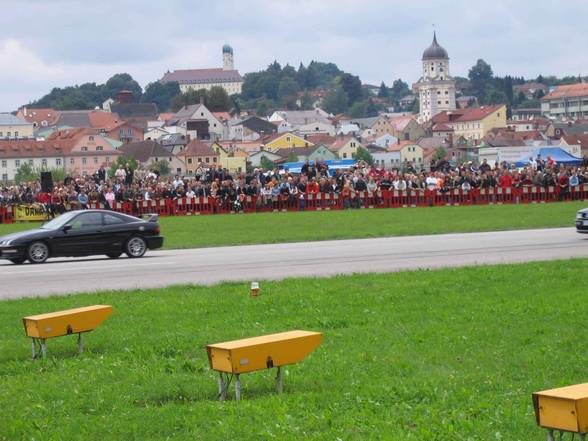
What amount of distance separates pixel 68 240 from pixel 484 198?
2611cm

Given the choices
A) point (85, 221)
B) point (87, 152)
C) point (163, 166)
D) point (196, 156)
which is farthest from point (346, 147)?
point (85, 221)

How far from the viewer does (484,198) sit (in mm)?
49219

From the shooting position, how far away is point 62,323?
13406 millimetres

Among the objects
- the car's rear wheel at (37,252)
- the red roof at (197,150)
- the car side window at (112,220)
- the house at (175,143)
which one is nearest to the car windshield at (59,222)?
the car's rear wheel at (37,252)

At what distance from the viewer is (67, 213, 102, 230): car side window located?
26786 mm

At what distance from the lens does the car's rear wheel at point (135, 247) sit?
27484mm

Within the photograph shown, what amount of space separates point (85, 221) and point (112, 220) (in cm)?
69

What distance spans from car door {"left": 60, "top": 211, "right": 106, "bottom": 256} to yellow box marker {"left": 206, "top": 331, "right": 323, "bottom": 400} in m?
15.9

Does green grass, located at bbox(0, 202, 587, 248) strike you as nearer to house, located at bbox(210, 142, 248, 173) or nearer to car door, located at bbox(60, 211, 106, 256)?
car door, located at bbox(60, 211, 106, 256)

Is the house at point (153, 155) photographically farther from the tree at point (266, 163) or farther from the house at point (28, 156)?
the tree at point (266, 163)

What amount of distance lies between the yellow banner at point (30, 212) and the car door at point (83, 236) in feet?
58.2

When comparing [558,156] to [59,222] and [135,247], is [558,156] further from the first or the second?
[59,222]

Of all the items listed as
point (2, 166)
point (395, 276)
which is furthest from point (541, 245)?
point (2, 166)

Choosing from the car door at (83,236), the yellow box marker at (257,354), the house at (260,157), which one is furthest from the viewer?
the house at (260,157)
